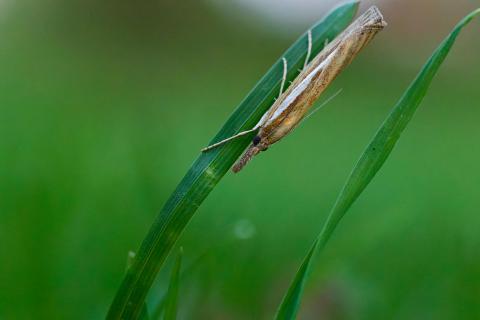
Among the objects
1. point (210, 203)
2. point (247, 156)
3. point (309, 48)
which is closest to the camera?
point (309, 48)

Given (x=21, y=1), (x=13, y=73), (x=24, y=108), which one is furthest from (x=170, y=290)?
(x=21, y=1)

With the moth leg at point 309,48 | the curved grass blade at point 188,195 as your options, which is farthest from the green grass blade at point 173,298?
the moth leg at point 309,48

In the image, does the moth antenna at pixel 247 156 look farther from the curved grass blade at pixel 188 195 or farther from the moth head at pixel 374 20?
the moth head at pixel 374 20

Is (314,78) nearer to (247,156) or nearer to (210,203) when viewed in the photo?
(247,156)

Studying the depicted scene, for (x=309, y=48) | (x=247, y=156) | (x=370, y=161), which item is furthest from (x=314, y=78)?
(x=370, y=161)

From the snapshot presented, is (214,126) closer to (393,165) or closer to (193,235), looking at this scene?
(393,165)
